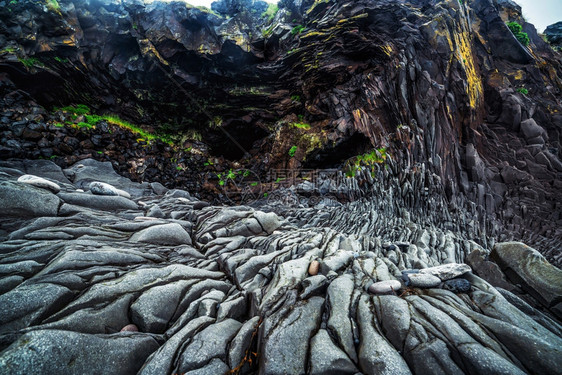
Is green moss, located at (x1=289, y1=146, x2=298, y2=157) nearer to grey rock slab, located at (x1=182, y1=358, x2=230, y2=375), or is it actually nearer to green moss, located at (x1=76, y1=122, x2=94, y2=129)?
green moss, located at (x1=76, y1=122, x2=94, y2=129)

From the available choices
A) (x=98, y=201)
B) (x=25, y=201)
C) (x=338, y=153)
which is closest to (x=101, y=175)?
(x=98, y=201)

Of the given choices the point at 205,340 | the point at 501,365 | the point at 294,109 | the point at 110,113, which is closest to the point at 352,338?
the point at 501,365

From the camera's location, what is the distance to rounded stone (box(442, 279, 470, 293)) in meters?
2.78

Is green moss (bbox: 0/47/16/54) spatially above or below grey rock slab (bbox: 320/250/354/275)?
above

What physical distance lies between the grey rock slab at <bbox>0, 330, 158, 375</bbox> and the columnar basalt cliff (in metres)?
0.02

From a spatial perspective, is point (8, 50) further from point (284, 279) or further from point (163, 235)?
point (284, 279)

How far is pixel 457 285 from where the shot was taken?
111 inches

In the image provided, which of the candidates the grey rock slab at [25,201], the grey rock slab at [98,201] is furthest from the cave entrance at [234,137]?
the grey rock slab at [25,201]

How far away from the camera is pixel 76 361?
6.44 feet

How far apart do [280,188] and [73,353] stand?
1313 cm

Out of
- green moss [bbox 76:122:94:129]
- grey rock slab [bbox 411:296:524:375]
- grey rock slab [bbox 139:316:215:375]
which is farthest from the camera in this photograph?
green moss [bbox 76:122:94:129]

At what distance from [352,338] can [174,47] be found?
64.7 feet

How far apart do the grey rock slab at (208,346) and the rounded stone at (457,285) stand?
282 centimetres

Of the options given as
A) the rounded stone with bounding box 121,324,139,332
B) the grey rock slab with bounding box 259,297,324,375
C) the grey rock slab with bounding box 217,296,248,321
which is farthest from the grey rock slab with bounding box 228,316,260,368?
the rounded stone with bounding box 121,324,139,332
